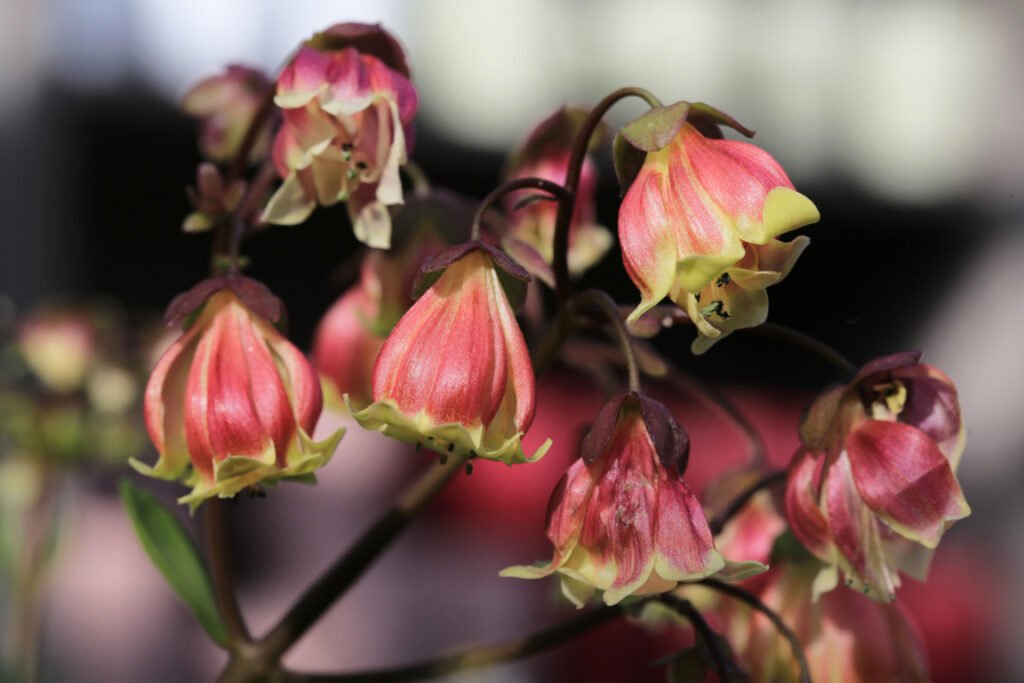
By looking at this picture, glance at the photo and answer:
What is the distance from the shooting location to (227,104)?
0.84m

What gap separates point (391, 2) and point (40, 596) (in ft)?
14.4

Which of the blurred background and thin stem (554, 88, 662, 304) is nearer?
thin stem (554, 88, 662, 304)

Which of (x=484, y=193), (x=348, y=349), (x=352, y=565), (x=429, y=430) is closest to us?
(x=429, y=430)

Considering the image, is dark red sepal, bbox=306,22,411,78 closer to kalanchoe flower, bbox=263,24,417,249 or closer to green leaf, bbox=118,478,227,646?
kalanchoe flower, bbox=263,24,417,249

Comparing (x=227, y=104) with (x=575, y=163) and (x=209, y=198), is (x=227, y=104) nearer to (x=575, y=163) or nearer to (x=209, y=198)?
(x=209, y=198)

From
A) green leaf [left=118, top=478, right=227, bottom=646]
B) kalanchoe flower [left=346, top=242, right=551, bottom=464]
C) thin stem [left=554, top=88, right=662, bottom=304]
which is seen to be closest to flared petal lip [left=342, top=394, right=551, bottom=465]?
kalanchoe flower [left=346, top=242, right=551, bottom=464]

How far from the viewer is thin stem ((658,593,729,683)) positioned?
0.60 m

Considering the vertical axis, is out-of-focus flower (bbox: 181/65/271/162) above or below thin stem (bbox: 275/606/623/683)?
above

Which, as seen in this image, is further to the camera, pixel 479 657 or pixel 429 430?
pixel 479 657

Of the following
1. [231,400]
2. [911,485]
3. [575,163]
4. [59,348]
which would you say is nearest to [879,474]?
[911,485]

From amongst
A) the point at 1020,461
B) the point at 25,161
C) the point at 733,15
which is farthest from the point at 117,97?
the point at 1020,461

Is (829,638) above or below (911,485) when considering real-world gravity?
below

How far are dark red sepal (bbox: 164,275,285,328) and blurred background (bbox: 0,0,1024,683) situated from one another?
4.12 ft

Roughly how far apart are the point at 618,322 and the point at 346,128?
20cm
